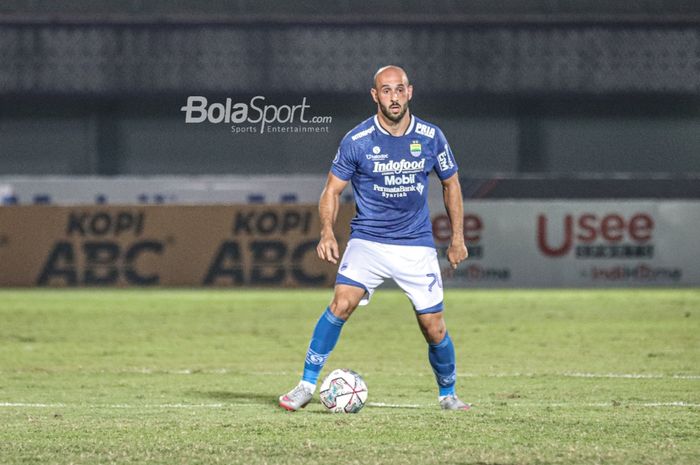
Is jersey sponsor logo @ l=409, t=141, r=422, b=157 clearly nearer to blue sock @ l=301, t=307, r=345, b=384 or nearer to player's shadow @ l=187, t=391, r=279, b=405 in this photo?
blue sock @ l=301, t=307, r=345, b=384

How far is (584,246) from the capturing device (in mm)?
26578

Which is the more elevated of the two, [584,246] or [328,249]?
[328,249]

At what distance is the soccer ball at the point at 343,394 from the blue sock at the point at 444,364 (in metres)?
0.57

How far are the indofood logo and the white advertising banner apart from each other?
5327 mm

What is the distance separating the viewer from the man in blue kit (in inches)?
340

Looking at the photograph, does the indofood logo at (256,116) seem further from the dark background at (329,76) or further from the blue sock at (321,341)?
the blue sock at (321,341)

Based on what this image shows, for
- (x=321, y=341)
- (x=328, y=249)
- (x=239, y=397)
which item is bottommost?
(x=239, y=397)

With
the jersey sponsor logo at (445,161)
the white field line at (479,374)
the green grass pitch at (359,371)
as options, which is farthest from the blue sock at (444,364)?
the white field line at (479,374)

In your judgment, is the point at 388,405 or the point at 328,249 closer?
the point at 328,249

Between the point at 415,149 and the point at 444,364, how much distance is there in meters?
1.42

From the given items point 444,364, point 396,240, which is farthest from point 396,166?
point 444,364

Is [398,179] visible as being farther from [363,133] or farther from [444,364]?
[444,364]

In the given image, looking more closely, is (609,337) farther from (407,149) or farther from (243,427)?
(243,427)

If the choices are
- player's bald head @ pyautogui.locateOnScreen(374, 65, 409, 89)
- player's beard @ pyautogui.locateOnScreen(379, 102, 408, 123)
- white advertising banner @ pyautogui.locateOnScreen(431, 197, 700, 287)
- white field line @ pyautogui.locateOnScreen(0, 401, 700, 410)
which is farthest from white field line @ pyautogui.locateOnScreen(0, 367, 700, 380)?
white advertising banner @ pyautogui.locateOnScreen(431, 197, 700, 287)
